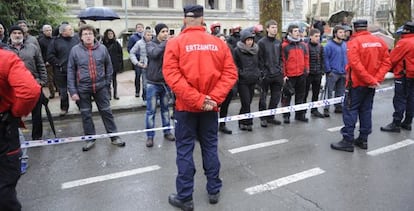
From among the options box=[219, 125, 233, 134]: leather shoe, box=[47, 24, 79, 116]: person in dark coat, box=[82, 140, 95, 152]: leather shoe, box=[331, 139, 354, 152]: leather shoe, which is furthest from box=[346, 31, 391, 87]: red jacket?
box=[47, 24, 79, 116]: person in dark coat

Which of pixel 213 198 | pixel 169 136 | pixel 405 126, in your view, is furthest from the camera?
pixel 405 126

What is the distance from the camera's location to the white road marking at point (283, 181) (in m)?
4.45

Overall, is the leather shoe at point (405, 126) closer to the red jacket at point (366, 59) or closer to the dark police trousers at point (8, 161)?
the red jacket at point (366, 59)

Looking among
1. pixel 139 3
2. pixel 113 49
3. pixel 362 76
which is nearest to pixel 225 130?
pixel 362 76

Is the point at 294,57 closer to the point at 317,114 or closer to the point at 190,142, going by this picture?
the point at 317,114

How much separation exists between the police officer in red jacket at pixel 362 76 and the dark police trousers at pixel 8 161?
4.37 metres

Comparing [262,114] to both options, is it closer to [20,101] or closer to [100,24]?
[20,101]

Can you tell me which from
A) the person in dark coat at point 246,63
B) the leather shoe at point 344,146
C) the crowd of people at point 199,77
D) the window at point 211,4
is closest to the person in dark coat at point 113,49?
the crowd of people at point 199,77

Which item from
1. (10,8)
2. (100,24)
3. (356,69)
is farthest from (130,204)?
(100,24)

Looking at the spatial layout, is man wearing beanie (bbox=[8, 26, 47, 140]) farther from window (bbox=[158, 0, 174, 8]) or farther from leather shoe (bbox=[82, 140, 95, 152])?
window (bbox=[158, 0, 174, 8])

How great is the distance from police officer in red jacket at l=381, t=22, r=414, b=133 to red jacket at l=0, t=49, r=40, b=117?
583 cm

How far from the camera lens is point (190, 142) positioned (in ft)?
12.8

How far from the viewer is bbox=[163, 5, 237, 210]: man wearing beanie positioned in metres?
3.68

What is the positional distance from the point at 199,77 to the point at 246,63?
317 cm
